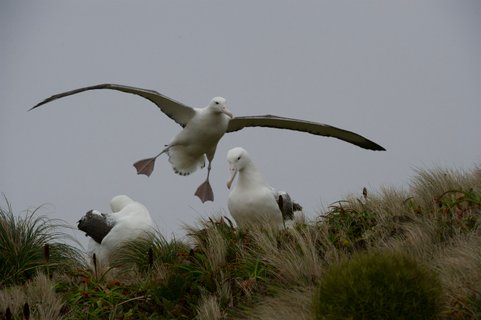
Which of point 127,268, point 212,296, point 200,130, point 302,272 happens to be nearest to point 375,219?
point 302,272

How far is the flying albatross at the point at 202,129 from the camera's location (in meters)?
10.1

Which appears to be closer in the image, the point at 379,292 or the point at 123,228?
the point at 379,292

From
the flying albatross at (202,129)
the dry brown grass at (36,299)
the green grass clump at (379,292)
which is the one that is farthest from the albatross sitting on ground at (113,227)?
the green grass clump at (379,292)

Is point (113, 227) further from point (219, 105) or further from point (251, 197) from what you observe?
point (219, 105)

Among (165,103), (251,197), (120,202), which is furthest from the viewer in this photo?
(120,202)

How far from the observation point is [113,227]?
973 cm

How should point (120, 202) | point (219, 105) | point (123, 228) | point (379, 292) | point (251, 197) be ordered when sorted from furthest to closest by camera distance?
point (120, 202) < point (219, 105) < point (123, 228) < point (251, 197) < point (379, 292)

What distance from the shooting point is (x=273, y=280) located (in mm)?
6699

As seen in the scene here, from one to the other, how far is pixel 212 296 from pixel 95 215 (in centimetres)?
356

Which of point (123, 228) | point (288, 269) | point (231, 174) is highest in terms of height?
point (231, 174)

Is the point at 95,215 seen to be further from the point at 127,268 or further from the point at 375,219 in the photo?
the point at 375,219

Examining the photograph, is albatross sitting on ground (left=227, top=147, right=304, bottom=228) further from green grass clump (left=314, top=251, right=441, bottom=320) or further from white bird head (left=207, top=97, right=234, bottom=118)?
green grass clump (left=314, top=251, right=441, bottom=320)

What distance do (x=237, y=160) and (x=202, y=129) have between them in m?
0.77

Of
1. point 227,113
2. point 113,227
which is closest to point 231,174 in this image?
point 227,113
